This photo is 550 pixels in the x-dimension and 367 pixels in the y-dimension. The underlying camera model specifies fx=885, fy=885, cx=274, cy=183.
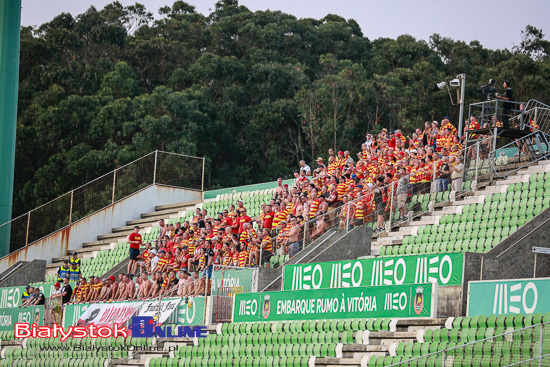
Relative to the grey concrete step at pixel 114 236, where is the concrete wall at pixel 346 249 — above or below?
below

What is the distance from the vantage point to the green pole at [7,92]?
1241 inches

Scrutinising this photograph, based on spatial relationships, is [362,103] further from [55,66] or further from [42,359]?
[42,359]

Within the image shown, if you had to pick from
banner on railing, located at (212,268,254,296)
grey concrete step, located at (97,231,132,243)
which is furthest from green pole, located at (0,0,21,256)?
banner on railing, located at (212,268,254,296)

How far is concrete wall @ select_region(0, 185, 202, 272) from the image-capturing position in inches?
1180

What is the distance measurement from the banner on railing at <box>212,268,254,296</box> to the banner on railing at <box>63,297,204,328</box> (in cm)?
54

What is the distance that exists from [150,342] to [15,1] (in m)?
17.2

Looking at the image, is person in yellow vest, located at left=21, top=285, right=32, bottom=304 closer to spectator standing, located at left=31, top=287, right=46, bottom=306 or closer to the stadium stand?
spectator standing, located at left=31, top=287, right=46, bottom=306

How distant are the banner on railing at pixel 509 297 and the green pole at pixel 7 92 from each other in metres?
21.7

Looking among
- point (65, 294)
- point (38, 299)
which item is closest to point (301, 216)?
point (65, 294)

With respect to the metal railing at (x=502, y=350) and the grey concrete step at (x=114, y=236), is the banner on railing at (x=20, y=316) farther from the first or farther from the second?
the metal railing at (x=502, y=350)

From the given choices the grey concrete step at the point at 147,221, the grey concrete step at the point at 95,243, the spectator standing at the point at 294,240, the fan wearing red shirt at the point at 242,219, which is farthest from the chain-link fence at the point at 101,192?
the spectator standing at the point at 294,240

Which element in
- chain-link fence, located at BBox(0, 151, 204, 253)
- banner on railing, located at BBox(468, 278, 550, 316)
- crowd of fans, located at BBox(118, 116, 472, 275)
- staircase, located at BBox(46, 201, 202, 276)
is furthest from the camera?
chain-link fence, located at BBox(0, 151, 204, 253)

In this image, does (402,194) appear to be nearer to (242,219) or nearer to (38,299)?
(242,219)

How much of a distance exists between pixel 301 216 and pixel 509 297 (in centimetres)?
753
